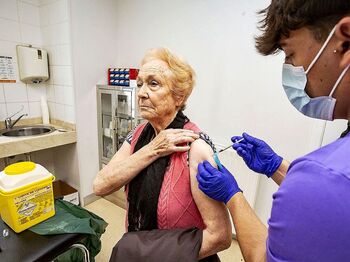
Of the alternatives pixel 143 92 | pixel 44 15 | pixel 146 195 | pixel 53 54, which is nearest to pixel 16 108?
pixel 53 54

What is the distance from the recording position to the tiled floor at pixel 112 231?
196cm

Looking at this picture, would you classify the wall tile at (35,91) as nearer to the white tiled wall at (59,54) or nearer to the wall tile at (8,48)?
the white tiled wall at (59,54)

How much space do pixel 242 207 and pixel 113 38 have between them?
8.33ft

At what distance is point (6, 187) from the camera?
853 millimetres

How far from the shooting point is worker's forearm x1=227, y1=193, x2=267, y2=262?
614 millimetres

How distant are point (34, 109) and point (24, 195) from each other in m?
2.09

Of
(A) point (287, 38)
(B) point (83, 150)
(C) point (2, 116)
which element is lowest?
(B) point (83, 150)

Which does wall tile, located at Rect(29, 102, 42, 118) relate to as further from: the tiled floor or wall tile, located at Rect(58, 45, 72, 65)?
the tiled floor

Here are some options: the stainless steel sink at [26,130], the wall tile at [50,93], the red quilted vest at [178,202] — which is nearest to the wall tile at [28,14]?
the wall tile at [50,93]

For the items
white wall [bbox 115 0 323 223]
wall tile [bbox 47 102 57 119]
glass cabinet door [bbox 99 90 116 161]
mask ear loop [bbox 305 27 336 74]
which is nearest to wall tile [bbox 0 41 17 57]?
wall tile [bbox 47 102 57 119]

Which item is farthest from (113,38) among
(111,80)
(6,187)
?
(6,187)

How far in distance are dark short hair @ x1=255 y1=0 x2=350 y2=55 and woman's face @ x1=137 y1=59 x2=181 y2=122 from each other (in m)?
0.45

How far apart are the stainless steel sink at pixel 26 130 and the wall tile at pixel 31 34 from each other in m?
0.95

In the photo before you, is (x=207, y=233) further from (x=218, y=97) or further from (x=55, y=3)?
(x=55, y=3)
